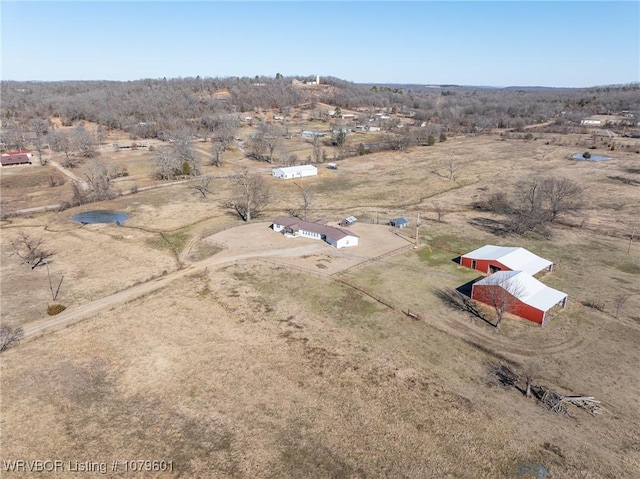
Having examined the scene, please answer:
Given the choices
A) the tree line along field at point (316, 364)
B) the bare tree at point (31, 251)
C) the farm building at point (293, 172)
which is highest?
the farm building at point (293, 172)

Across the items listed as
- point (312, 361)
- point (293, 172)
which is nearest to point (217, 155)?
point (293, 172)

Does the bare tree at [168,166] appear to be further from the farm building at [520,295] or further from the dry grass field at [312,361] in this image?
the farm building at [520,295]

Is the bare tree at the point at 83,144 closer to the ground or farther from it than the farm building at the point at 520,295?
farther from it

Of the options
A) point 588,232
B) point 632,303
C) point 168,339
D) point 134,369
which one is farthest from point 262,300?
point 588,232

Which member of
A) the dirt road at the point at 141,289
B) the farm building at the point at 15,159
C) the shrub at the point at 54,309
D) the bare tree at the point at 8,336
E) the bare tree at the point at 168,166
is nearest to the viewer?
the bare tree at the point at 8,336

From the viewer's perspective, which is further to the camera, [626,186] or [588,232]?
→ [626,186]

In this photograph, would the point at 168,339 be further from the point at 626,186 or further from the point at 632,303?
the point at 626,186

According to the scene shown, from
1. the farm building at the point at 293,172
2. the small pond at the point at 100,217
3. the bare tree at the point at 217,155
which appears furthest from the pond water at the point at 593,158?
the small pond at the point at 100,217

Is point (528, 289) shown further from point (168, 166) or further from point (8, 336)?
point (168, 166)
